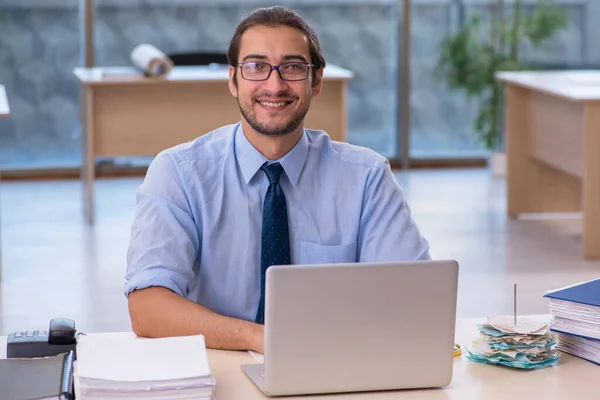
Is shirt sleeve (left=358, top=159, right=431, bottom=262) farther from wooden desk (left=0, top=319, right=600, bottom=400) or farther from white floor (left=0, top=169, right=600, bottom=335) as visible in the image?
white floor (left=0, top=169, right=600, bottom=335)

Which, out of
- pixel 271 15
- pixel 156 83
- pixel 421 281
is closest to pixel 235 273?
pixel 271 15

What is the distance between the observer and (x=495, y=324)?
1.92m

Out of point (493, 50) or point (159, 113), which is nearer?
point (159, 113)

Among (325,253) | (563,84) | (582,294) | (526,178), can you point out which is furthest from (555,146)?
(582,294)

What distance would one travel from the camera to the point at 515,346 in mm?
1862

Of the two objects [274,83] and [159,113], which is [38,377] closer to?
[274,83]

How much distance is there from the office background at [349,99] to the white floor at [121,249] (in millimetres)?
24

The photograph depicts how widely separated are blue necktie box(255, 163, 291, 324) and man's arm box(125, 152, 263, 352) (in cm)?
15

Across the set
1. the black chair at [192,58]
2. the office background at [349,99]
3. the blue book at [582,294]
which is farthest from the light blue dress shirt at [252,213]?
the black chair at [192,58]

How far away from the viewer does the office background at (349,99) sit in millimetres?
6195

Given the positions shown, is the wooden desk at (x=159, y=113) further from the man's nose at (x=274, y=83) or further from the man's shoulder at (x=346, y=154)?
the man's nose at (x=274, y=83)

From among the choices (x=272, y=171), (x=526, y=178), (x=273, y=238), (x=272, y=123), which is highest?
(x=272, y=123)

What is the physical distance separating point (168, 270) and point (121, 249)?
3.30 meters

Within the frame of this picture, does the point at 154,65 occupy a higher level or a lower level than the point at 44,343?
higher
